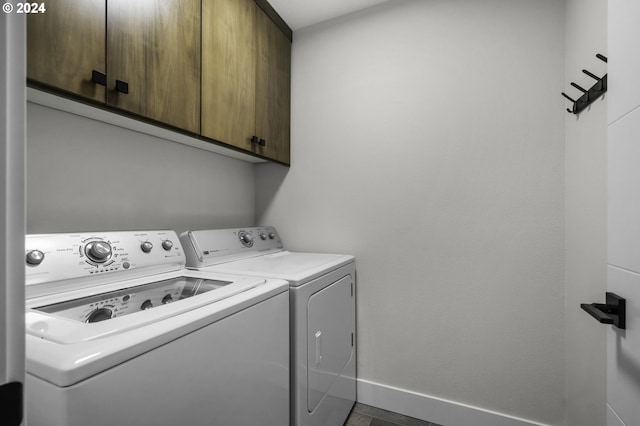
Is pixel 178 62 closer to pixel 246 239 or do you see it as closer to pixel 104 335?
pixel 246 239

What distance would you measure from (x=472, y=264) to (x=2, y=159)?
1752mm

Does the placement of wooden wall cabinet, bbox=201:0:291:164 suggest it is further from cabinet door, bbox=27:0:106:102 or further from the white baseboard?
the white baseboard

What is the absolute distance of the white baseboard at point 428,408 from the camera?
149 centimetres

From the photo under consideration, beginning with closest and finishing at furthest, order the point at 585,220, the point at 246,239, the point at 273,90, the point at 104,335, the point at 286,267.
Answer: the point at 104,335 → the point at 585,220 → the point at 286,267 → the point at 246,239 → the point at 273,90

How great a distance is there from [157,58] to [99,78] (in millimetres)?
262

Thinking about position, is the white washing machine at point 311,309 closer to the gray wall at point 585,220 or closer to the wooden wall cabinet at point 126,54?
the wooden wall cabinet at point 126,54

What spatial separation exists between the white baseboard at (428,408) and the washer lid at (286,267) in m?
0.83

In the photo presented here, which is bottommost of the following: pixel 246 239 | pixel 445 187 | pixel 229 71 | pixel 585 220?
pixel 246 239

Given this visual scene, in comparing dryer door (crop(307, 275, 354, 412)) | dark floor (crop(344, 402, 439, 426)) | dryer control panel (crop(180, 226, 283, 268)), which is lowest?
dark floor (crop(344, 402, 439, 426))

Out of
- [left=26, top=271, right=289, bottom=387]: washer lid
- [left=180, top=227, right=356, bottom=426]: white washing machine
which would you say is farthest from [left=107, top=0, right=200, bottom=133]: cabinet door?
[left=26, top=271, right=289, bottom=387]: washer lid

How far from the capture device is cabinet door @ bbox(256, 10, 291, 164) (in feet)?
5.57

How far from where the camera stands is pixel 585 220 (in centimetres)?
119

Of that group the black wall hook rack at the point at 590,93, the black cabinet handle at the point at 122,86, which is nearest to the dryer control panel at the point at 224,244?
the black cabinet handle at the point at 122,86

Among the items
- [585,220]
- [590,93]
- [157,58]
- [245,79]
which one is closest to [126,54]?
[157,58]
